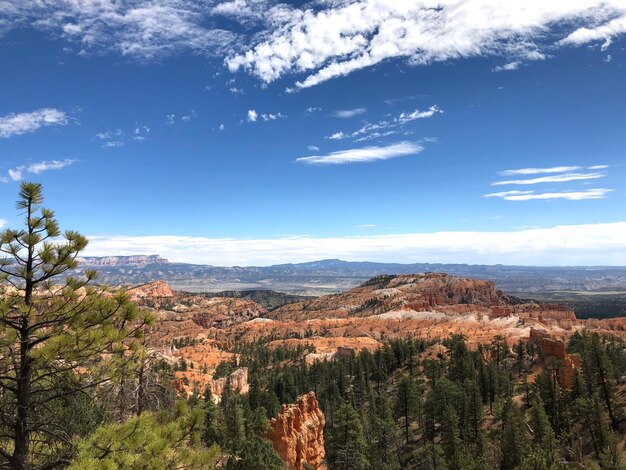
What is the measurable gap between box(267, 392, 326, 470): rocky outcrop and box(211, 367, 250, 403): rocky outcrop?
34.6 metres

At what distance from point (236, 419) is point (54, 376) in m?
47.9

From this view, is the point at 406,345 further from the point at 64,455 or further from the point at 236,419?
the point at 64,455

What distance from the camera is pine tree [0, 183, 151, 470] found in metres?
8.34

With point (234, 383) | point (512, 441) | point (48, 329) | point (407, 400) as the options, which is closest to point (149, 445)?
point (48, 329)

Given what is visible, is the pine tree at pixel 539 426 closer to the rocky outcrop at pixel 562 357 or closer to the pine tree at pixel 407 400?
the pine tree at pixel 407 400

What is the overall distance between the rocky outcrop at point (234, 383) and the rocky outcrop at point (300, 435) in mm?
34594

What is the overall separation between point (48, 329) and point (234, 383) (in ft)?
324

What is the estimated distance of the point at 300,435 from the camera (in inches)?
2270

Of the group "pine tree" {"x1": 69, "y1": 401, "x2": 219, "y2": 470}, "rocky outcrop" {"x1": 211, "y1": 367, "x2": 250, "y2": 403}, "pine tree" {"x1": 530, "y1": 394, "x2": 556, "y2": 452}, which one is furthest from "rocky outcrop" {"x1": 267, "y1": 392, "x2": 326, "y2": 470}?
"pine tree" {"x1": 69, "y1": 401, "x2": 219, "y2": 470}

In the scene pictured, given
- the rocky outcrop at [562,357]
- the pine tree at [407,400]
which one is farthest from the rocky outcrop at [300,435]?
the rocky outcrop at [562,357]

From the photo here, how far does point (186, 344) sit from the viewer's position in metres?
181

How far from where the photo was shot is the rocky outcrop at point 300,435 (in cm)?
5522

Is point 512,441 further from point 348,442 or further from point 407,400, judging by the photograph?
point 407,400

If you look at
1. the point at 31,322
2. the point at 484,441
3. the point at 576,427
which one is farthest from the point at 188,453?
the point at 576,427
